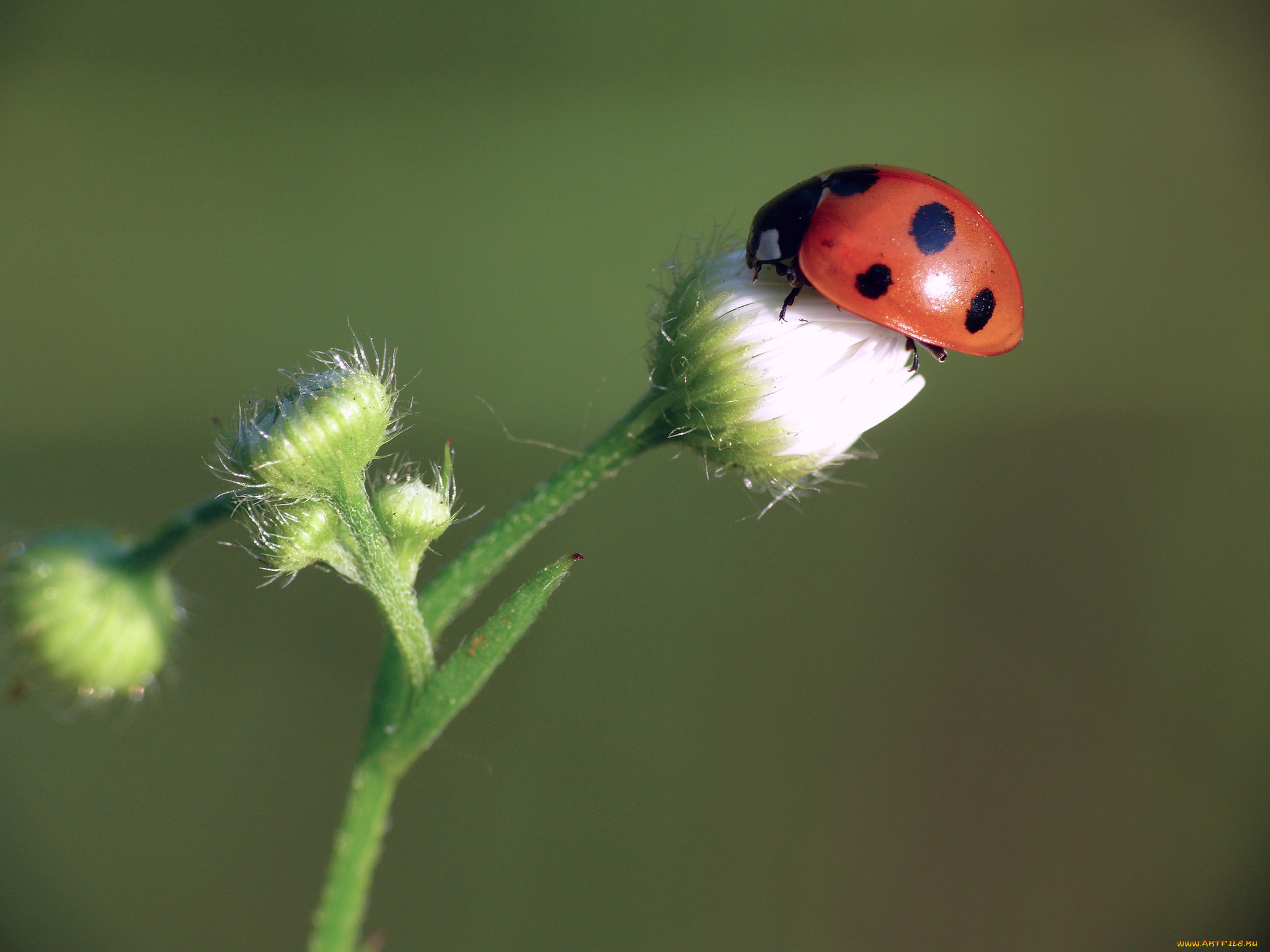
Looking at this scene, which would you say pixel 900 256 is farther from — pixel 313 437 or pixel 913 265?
pixel 313 437

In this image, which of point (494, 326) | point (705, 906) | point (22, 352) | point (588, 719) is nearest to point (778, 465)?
point (588, 719)

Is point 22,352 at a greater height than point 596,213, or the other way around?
point 22,352

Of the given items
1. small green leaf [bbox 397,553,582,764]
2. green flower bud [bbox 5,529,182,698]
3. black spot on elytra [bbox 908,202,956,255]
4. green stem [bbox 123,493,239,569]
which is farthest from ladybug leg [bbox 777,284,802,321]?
green flower bud [bbox 5,529,182,698]

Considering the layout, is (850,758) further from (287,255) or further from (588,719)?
(287,255)

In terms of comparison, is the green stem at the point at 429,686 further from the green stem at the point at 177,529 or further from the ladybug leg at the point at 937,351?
the ladybug leg at the point at 937,351

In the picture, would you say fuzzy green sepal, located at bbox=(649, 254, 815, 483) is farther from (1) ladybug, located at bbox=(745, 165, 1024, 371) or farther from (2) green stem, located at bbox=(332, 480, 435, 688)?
(2) green stem, located at bbox=(332, 480, 435, 688)
